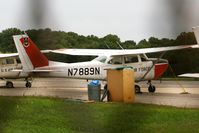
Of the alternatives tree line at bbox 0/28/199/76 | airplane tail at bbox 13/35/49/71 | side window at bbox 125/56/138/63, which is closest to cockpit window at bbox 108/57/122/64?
side window at bbox 125/56/138/63

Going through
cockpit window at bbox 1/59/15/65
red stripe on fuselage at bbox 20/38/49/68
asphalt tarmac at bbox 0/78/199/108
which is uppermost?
red stripe on fuselage at bbox 20/38/49/68

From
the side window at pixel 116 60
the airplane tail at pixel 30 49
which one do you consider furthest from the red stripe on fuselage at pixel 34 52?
the side window at pixel 116 60

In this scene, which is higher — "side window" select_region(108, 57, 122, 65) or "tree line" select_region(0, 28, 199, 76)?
"tree line" select_region(0, 28, 199, 76)

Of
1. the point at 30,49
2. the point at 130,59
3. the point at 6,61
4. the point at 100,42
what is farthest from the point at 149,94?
the point at 100,42

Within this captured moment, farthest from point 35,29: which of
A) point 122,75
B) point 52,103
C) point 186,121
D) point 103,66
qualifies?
point 103,66

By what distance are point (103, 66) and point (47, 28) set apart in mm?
9941

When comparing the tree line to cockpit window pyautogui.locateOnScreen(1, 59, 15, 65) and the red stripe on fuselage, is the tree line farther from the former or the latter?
cockpit window pyautogui.locateOnScreen(1, 59, 15, 65)

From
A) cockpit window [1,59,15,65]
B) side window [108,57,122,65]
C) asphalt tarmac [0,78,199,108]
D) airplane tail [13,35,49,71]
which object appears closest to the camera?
airplane tail [13,35,49,71]

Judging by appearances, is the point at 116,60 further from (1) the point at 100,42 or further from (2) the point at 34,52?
(1) the point at 100,42

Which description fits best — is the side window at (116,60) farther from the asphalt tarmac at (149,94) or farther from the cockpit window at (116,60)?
the asphalt tarmac at (149,94)

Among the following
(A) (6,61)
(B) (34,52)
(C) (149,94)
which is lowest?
(C) (149,94)

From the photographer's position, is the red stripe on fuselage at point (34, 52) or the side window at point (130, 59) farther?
the side window at point (130, 59)

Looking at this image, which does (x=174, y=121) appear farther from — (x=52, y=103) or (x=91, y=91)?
(x=91, y=91)

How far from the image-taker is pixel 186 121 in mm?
5105
